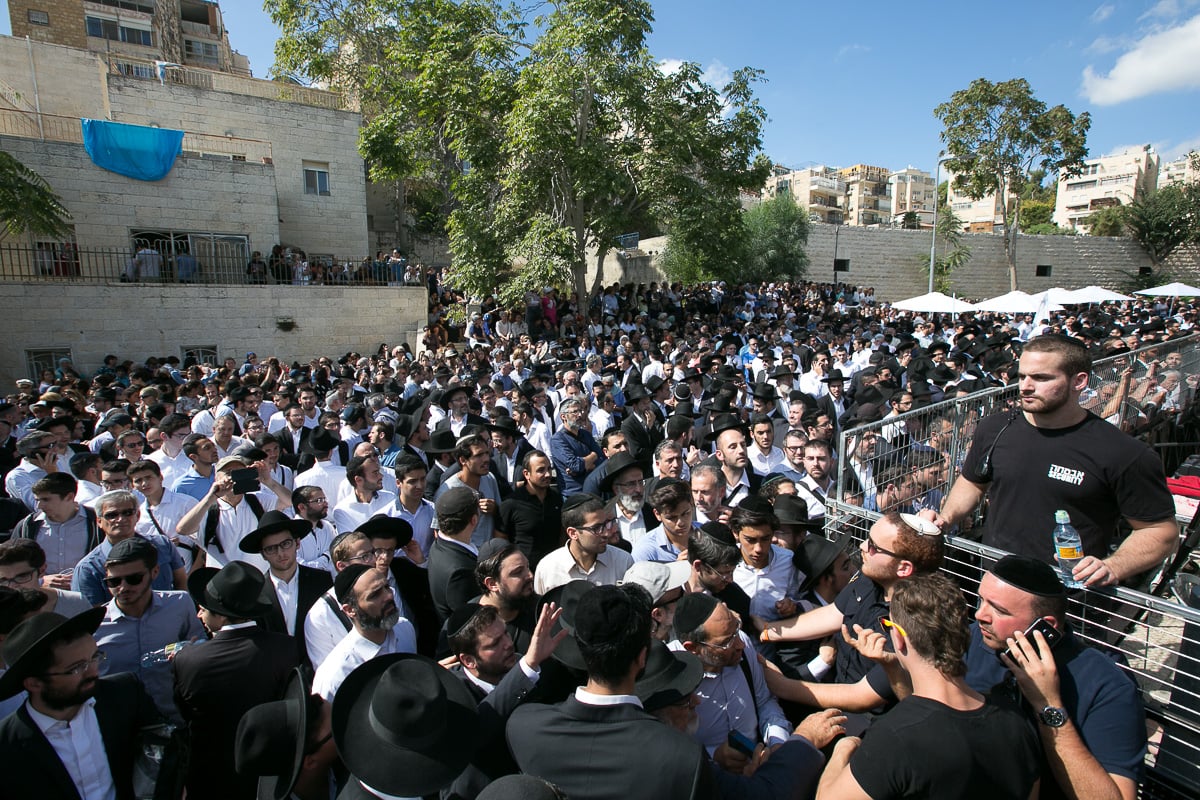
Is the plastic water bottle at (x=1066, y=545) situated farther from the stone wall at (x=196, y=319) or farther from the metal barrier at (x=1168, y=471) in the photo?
the stone wall at (x=196, y=319)

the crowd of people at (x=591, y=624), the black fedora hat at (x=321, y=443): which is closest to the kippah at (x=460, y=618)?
the crowd of people at (x=591, y=624)

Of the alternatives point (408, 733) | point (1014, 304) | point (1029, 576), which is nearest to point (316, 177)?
point (1014, 304)

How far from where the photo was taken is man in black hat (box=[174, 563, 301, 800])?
2988 millimetres

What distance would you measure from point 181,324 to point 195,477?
13.9 m

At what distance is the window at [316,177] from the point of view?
2300 centimetres

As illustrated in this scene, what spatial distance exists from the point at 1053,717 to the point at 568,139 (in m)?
16.2

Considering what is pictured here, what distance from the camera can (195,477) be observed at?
559cm

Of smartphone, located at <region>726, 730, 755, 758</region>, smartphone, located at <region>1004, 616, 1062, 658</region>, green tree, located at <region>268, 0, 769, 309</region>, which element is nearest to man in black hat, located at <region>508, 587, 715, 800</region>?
smartphone, located at <region>726, 730, 755, 758</region>

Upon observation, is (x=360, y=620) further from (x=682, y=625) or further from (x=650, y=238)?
(x=650, y=238)

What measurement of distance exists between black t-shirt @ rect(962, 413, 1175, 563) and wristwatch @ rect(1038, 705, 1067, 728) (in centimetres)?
119

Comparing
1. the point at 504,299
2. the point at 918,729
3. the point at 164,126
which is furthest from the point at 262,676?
the point at 164,126

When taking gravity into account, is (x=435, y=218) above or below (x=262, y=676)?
above

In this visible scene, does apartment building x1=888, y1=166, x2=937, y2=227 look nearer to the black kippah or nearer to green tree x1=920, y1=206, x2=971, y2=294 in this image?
green tree x1=920, y1=206, x2=971, y2=294

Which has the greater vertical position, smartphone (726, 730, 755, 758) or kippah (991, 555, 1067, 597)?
kippah (991, 555, 1067, 597)
